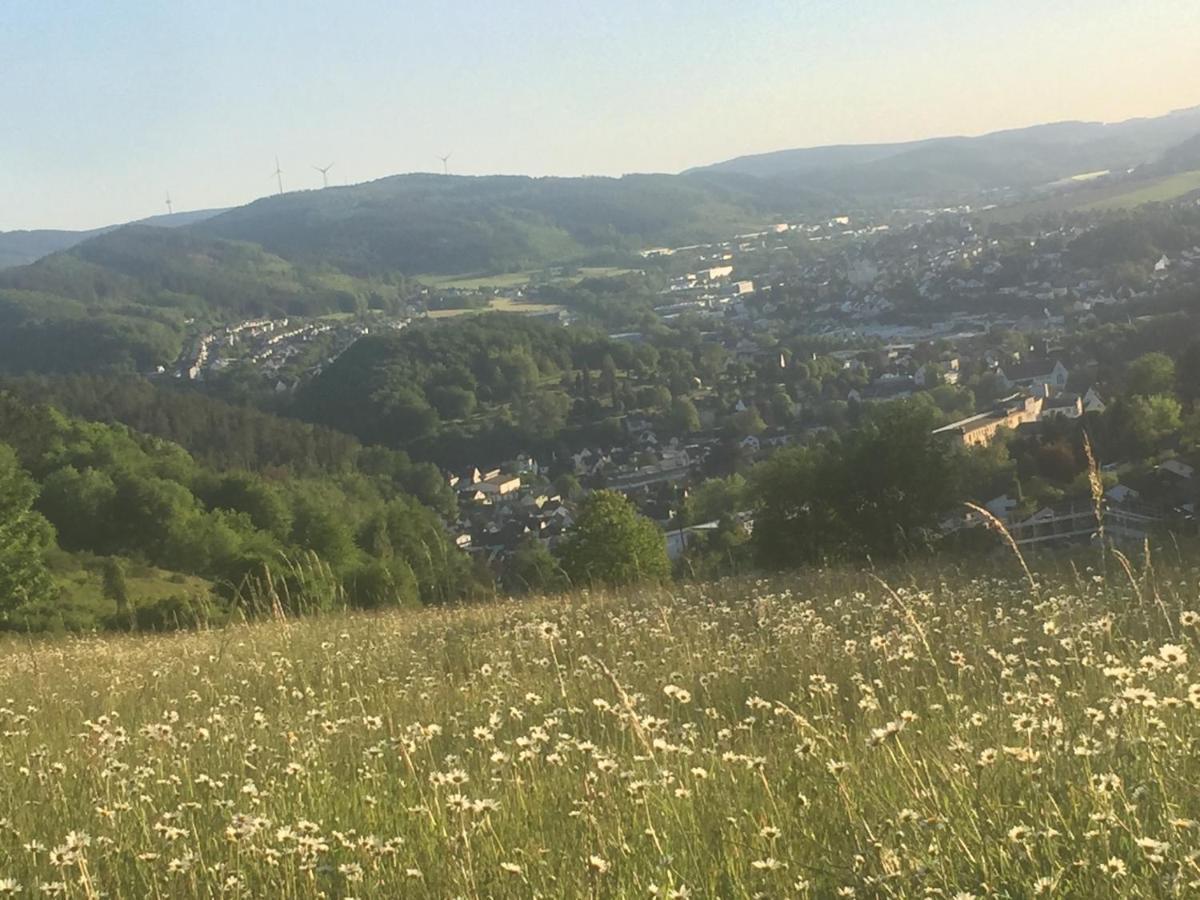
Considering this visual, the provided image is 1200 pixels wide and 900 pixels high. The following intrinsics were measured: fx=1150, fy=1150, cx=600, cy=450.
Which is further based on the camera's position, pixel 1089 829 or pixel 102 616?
pixel 102 616

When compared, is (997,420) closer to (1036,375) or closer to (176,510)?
(1036,375)

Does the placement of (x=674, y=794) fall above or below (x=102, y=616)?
above

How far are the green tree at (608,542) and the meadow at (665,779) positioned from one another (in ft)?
71.6

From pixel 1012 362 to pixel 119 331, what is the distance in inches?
4548

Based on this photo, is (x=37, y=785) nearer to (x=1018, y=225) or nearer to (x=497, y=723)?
(x=497, y=723)

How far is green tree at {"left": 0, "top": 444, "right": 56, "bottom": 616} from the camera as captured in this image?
26077 millimetres

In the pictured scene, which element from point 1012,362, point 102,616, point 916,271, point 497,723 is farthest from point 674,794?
point 916,271

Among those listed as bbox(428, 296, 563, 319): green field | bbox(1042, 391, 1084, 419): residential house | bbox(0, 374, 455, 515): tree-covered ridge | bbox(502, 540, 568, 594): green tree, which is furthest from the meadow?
bbox(428, 296, 563, 319): green field

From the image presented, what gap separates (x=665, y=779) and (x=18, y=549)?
2792cm

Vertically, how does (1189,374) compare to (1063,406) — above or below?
above

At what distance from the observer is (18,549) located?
27.0 metres

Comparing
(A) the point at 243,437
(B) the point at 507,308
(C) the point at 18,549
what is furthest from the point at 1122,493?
(B) the point at 507,308

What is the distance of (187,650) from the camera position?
7676 mm

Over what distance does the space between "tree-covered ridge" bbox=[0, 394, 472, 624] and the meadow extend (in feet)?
75.6
